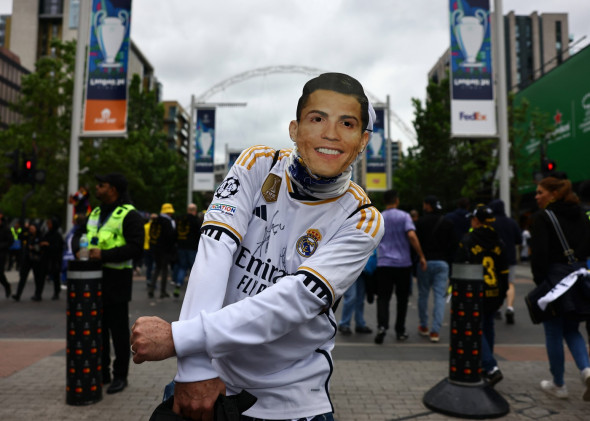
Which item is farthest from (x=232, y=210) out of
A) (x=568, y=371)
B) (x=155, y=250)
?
(x=155, y=250)

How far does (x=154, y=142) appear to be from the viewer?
3650 cm

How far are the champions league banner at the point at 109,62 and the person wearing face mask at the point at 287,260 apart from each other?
41.0ft

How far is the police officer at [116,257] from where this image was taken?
4.85 meters

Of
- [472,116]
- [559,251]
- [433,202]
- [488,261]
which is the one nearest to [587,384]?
[559,251]

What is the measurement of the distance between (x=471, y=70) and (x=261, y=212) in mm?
11631

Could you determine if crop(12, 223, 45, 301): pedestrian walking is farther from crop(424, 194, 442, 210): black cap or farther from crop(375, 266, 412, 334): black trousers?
crop(424, 194, 442, 210): black cap

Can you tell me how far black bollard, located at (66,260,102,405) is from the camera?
441 centimetres

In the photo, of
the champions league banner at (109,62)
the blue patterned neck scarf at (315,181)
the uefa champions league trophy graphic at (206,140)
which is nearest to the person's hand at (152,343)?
the blue patterned neck scarf at (315,181)

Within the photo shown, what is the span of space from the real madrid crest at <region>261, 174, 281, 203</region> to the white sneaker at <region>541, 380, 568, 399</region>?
4266mm

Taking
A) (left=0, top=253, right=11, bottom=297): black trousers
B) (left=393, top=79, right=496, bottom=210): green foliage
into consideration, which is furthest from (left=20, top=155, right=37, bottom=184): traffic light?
(left=393, top=79, right=496, bottom=210): green foliage

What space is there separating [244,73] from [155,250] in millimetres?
36512

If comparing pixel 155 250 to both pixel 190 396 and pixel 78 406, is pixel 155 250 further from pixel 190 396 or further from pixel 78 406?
pixel 190 396

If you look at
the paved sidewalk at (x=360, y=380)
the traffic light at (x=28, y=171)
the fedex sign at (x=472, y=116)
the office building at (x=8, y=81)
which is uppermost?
the office building at (x=8, y=81)

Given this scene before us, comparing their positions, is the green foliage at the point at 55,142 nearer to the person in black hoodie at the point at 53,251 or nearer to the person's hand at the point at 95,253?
the person in black hoodie at the point at 53,251
